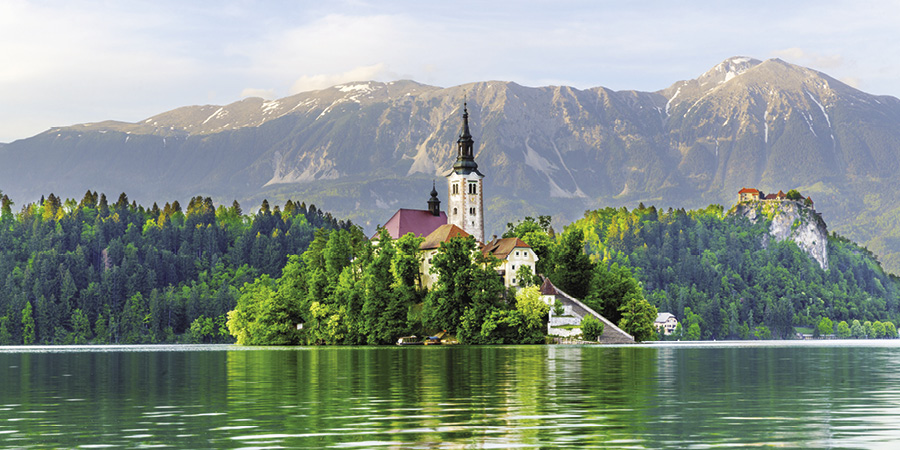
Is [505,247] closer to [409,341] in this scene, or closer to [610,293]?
[610,293]

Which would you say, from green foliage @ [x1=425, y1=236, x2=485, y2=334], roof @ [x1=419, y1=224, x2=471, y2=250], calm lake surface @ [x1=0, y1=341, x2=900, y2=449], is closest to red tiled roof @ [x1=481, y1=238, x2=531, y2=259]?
roof @ [x1=419, y1=224, x2=471, y2=250]

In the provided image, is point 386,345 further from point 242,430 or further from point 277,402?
point 242,430

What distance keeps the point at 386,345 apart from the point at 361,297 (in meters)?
9.58

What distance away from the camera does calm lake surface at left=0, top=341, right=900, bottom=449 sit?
3014 centimetres

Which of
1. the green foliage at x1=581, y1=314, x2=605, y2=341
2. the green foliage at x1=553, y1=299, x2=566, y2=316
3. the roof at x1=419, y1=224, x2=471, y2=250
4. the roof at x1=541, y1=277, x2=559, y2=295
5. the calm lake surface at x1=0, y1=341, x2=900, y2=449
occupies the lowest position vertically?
the green foliage at x1=581, y1=314, x2=605, y2=341

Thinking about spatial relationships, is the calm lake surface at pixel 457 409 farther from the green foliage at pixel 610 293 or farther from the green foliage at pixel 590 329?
the green foliage at pixel 610 293

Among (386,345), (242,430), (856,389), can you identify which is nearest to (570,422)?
(242,430)

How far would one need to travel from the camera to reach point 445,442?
29.3m

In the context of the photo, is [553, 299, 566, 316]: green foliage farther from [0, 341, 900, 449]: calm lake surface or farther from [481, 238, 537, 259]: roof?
Answer: [0, 341, 900, 449]: calm lake surface

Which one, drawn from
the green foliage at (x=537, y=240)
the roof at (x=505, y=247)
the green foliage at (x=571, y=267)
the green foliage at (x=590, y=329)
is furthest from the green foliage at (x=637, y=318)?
the roof at (x=505, y=247)

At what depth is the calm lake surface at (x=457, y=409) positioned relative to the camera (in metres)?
30.1

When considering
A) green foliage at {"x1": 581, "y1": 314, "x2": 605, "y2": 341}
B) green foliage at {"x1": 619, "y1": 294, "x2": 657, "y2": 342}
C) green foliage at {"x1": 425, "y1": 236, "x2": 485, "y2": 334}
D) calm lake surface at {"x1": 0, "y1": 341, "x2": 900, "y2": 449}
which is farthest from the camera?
green foliage at {"x1": 619, "y1": 294, "x2": 657, "y2": 342}

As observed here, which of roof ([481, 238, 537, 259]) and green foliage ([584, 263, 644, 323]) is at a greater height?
roof ([481, 238, 537, 259])

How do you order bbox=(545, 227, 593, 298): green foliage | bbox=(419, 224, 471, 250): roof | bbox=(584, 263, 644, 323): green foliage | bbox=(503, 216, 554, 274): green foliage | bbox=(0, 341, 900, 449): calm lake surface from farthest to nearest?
bbox=(503, 216, 554, 274): green foliage
bbox=(419, 224, 471, 250): roof
bbox=(545, 227, 593, 298): green foliage
bbox=(584, 263, 644, 323): green foliage
bbox=(0, 341, 900, 449): calm lake surface
